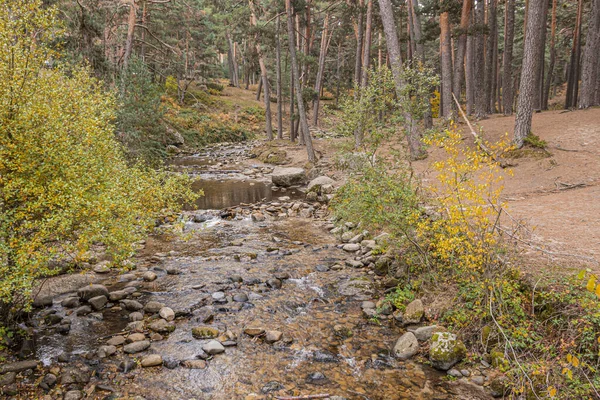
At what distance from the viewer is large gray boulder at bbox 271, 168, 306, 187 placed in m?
18.5

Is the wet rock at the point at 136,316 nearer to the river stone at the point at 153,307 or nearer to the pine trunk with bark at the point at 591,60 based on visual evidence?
the river stone at the point at 153,307

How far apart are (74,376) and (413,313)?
17.1 feet

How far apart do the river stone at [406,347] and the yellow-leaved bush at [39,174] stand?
14.3 feet

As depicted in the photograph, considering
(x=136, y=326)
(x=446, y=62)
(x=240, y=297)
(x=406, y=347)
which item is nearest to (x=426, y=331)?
(x=406, y=347)

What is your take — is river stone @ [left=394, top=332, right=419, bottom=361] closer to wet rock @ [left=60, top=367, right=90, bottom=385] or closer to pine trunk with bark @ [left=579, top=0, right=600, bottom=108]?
wet rock @ [left=60, top=367, right=90, bottom=385]

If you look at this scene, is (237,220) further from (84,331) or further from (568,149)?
(568,149)

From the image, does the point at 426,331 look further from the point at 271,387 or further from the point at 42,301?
the point at 42,301

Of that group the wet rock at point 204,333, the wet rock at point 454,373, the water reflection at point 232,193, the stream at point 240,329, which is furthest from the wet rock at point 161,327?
the water reflection at point 232,193

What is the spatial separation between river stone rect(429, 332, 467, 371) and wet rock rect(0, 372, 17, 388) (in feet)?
18.3

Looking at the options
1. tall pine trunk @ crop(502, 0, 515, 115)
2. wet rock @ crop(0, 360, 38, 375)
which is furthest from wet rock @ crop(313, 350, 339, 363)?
tall pine trunk @ crop(502, 0, 515, 115)

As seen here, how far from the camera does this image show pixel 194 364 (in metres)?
5.24

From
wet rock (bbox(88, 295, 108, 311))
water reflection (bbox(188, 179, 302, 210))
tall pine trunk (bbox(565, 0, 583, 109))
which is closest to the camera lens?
wet rock (bbox(88, 295, 108, 311))

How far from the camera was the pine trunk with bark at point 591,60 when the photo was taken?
61.8 ft

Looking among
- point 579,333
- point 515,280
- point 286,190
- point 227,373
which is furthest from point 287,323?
point 286,190
